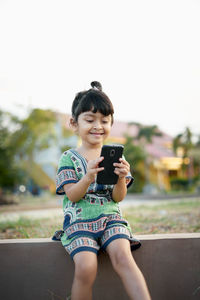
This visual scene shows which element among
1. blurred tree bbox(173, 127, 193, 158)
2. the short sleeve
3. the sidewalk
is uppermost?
blurred tree bbox(173, 127, 193, 158)

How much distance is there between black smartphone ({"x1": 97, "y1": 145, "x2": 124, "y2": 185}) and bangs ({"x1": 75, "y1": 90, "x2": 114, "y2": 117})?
30cm

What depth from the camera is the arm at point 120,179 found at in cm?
199

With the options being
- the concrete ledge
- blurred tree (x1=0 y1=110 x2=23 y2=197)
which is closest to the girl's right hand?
the concrete ledge

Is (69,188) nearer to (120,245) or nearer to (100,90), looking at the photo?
(120,245)

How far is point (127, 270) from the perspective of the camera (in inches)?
69.1

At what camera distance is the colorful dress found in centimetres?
190

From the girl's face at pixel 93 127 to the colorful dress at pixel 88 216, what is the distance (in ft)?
0.43

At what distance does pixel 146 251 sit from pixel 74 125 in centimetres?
95

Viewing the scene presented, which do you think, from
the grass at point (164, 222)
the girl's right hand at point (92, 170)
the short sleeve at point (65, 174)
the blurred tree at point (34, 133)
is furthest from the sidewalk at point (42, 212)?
the blurred tree at point (34, 133)

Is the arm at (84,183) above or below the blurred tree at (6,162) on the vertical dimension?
below

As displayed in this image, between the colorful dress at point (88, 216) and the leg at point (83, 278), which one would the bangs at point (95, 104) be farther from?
the leg at point (83, 278)

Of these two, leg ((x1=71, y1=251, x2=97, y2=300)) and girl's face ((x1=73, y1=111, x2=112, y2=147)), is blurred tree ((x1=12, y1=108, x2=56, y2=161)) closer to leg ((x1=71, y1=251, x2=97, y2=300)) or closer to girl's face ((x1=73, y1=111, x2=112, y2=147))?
girl's face ((x1=73, y1=111, x2=112, y2=147))

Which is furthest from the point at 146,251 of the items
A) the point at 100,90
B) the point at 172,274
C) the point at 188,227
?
the point at 188,227

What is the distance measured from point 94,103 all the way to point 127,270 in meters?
1.01
